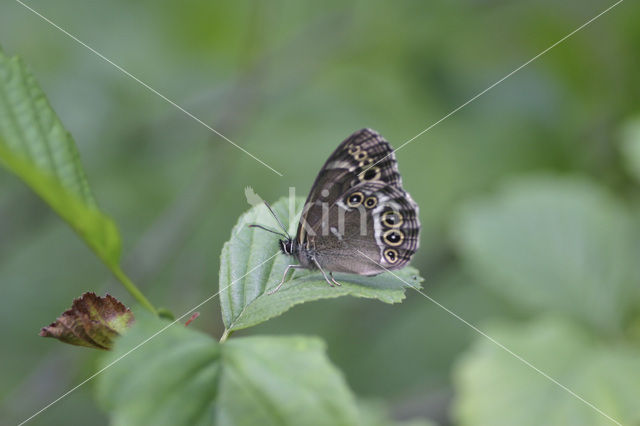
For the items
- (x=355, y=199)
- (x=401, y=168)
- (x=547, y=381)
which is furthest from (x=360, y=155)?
(x=401, y=168)

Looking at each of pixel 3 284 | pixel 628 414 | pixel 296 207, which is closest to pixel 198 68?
pixel 3 284

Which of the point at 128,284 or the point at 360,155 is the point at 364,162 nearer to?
the point at 360,155

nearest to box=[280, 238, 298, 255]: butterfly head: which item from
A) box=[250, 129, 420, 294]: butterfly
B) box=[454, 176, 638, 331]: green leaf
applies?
box=[250, 129, 420, 294]: butterfly

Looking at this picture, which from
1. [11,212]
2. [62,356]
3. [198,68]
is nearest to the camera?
[62,356]

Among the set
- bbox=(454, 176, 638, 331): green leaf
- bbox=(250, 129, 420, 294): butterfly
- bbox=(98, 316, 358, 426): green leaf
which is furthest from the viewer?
bbox=(454, 176, 638, 331): green leaf

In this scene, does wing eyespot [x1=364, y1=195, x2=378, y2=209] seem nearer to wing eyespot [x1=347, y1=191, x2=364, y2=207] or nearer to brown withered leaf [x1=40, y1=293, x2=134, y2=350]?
wing eyespot [x1=347, y1=191, x2=364, y2=207]

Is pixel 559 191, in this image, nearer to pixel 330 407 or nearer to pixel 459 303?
pixel 459 303
